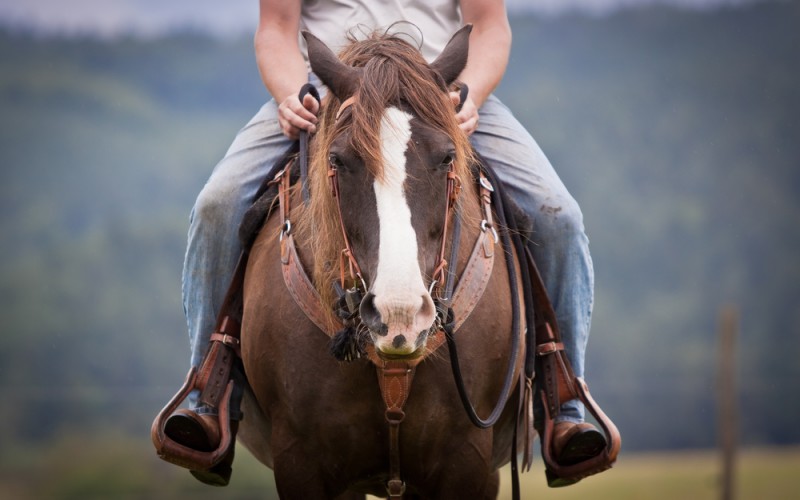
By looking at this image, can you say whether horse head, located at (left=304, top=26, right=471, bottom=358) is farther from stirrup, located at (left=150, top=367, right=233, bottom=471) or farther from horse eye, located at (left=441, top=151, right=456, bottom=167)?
stirrup, located at (left=150, top=367, right=233, bottom=471)

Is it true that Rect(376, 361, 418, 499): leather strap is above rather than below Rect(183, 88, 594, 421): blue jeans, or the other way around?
below

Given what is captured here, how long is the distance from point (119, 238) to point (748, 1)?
106 meters

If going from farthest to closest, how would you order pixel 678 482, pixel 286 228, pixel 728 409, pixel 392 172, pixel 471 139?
pixel 678 482 < pixel 728 409 < pixel 471 139 < pixel 286 228 < pixel 392 172

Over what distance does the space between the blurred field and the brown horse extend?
1241 centimetres

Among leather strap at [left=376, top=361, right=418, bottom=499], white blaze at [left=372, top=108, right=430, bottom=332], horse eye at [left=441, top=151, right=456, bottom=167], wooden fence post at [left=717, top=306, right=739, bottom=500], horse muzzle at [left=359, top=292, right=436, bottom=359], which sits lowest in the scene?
wooden fence post at [left=717, top=306, right=739, bottom=500]

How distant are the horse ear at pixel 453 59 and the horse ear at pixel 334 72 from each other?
38 cm

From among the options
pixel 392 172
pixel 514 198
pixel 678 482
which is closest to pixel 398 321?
pixel 392 172

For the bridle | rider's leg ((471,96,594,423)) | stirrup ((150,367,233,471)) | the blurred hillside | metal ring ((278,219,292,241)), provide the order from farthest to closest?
the blurred hillside, rider's leg ((471,96,594,423)), stirrup ((150,367,233,471)), metal ring ((278,219,292,241)), the bridle

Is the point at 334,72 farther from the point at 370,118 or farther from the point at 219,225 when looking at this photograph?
the point at 219,225

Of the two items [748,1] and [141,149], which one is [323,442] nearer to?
[141,149]

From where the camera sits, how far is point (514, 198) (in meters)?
5.93

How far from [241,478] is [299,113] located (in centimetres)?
2556

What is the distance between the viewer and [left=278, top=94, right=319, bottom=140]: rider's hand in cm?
540

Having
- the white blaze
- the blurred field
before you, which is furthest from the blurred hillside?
the white blaze
